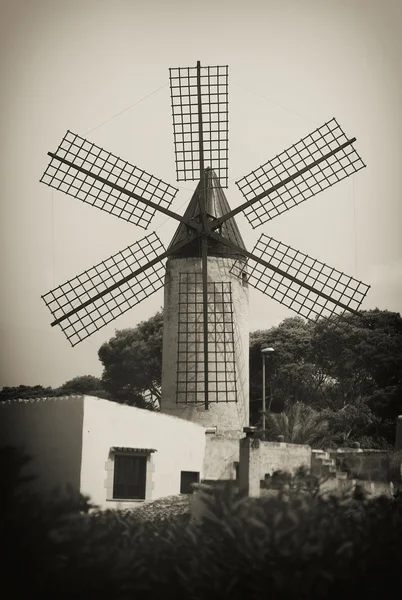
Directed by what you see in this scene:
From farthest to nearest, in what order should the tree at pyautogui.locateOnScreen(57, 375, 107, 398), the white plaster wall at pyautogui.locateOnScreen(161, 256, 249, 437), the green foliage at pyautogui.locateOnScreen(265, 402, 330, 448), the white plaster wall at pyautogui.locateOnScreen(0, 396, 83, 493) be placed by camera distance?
1. the tree at pyautogui.locateOnScreen(57, 375, 107, 398)
2. the green foliage at pyautogui.locateOnScreen(265, 402, 330, 448)
3. the white plaster wall at pyautogui.locateOnScreen(161, 256, 249, 437)
4. the white plaster wall at pyautogui.locateOnScreen(0, 396, 83, 493)

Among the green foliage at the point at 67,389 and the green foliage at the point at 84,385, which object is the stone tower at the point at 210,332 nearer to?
the green foliage at the point at 67,389

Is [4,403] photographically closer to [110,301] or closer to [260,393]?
[110,301]

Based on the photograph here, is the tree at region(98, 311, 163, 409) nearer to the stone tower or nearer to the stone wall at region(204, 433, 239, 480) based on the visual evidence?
the stone tower

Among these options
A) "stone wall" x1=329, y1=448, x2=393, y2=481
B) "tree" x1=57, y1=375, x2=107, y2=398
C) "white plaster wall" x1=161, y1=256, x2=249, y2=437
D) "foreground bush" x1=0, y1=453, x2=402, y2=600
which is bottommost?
"foreground bush" x1=0, y1=453, x2=402, y2=600

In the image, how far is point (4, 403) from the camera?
15.6m

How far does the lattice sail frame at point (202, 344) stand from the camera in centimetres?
1781

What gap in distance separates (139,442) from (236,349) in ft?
12.3

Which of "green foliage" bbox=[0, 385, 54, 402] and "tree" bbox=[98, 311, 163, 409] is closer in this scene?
"green foliage" bbox=[0, 385, 54, 402]

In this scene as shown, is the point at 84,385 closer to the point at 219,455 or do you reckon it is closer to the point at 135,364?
the point at 135,364

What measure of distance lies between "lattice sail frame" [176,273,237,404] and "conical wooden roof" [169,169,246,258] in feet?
1.66

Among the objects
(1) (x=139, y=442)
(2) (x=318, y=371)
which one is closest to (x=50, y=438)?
(1) (x=139, y=442)

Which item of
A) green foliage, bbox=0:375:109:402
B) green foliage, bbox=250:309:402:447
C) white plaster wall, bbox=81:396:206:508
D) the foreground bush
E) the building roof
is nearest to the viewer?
the foreground bush

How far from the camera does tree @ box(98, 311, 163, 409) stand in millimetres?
31594

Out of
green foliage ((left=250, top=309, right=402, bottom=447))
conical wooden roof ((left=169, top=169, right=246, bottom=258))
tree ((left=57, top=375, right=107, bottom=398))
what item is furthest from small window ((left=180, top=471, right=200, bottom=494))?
tree ((left=57, top=375, right=107, bottom=398))
